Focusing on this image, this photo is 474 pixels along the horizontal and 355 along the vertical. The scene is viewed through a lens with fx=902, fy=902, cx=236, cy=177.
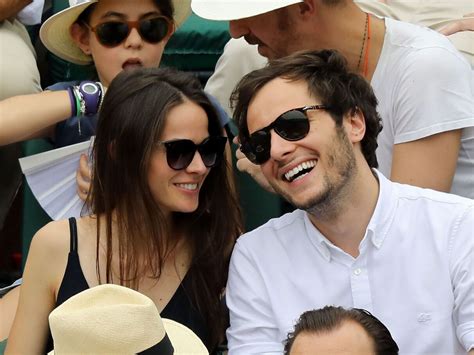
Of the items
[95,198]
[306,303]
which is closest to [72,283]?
[95,198]

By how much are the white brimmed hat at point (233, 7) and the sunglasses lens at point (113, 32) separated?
24 cm

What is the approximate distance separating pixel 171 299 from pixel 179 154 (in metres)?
0.40

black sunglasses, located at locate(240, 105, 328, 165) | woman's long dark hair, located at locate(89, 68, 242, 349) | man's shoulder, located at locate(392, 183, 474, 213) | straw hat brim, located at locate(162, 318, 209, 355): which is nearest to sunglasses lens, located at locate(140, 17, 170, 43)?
woman's long dark hair, located at locate(89, 68, 242, 349)

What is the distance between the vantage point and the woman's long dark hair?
8.03 ft

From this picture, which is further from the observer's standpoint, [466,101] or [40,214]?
[40,214]

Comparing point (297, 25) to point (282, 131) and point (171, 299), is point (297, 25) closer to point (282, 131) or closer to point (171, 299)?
point (282, 131)

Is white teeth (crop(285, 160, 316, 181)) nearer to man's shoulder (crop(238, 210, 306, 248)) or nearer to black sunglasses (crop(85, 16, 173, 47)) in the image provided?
man's shoulder (crop(238, 210, 306, 248))

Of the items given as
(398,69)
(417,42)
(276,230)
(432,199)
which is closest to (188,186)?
(276,230)

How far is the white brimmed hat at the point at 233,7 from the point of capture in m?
2.86

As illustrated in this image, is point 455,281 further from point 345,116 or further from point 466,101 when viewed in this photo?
point 466,101

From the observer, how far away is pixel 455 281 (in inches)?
87.8

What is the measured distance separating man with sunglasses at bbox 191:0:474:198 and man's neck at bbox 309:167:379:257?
0.36m

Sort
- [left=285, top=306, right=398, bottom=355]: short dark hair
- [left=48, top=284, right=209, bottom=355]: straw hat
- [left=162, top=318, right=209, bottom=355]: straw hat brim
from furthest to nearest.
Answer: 1. [left=162, top=318, right=209, bottom=355]: straw hat brim
2. [left=285, top=306, right=398, bottom=355]: short dark hair
3. [left=48, top=284, right=209, bottom=355]: straw hat

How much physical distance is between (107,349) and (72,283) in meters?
0.65
